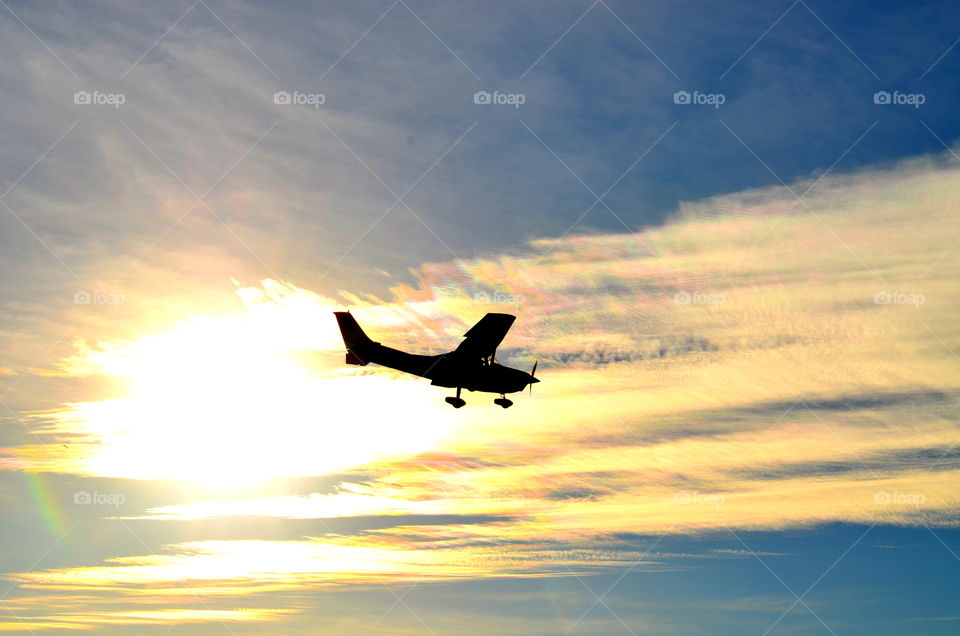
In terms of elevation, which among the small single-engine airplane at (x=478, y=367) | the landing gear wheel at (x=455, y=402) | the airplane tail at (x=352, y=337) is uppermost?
the airplane tail at (x=352, y=337)

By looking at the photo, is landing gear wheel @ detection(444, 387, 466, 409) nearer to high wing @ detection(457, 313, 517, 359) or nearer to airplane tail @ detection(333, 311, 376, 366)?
high wing @ detection(457, 313, 517, 359)

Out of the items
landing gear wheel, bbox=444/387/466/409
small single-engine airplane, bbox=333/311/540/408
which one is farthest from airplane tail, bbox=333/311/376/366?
landing gear wheel, bbox=444/387/466/409

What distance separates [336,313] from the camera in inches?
2803

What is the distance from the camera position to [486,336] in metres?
59.5

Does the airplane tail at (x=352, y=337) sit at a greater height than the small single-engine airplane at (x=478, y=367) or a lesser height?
greater

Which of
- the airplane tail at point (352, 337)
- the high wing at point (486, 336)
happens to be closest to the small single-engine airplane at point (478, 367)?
the high wing at point (486, 336)

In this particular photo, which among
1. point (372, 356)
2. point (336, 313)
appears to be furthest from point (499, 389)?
point (336, 313)

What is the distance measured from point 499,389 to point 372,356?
39.2ft

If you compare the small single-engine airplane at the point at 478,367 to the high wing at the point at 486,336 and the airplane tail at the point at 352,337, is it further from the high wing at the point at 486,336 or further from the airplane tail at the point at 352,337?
the airplane tail at the point at 352,337

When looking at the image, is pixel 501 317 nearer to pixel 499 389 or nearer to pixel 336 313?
pixel 499 389

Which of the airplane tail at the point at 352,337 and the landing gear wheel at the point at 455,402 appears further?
the airplane tail at the point at 352,337

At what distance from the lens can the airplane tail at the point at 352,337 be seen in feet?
224

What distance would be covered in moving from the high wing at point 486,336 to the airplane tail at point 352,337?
452 inches

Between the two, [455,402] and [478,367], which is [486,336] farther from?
[455,402]
